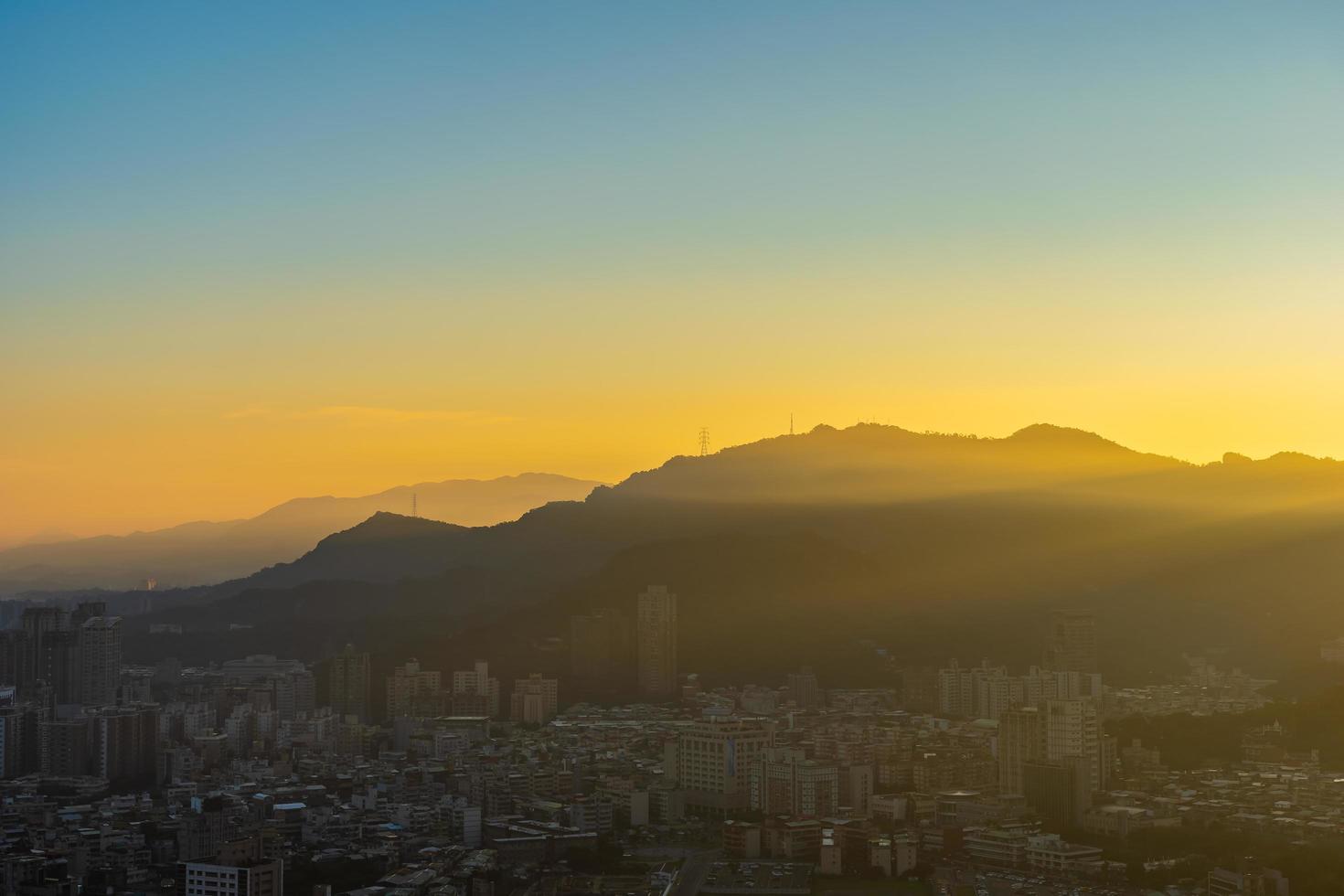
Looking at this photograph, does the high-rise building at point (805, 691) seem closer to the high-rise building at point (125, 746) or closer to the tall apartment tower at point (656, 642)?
the tall apartment tower at point (656, 642)

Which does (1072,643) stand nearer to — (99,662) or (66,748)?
(99,662)

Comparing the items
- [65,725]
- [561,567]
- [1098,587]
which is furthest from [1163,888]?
[561,567]

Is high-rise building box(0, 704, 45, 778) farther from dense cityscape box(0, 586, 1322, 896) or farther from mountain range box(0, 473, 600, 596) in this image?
mountain range box(0, 473, 600, 596)

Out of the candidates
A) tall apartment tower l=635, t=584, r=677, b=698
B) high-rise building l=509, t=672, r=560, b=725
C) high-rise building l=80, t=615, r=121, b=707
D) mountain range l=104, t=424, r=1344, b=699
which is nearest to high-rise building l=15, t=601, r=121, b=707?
high-rise building l=80, t=615, r=121, b=707

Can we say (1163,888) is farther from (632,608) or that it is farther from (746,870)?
(632,608)

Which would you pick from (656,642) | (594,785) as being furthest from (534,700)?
(594,785)

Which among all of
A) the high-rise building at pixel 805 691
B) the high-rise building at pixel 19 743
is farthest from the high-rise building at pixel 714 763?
the high-rise building at pixel 19 743
